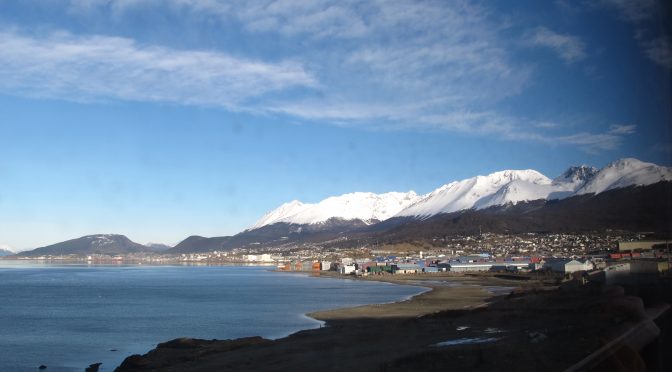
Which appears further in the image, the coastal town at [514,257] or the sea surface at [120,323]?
the coastal town at [514,257]

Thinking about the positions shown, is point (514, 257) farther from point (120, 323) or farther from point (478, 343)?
point (478, 343)

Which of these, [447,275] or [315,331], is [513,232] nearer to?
[447,275]

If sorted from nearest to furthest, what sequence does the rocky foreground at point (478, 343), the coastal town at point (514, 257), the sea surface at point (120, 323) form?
the rocky foreground at point (478, 343) < the sea surface at point (120, 323) < the coastal town at point (514, 257)

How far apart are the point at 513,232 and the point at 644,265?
104m

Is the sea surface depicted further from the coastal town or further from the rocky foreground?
the coastal town

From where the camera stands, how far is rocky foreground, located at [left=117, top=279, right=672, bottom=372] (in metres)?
9.10

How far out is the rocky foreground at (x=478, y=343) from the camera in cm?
910

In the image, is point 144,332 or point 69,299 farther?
point 69,299

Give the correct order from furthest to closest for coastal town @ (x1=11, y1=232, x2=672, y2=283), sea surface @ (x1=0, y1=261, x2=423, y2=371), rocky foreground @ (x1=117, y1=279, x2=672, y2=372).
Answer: coastal town @ (x1=11, y1=232, x2=672, y2=283), sea surface @ (x1=0, y1=261, x2=423, y2=371), rocky foreground @ (x1=117, y1=279, x2=672, y2=372)

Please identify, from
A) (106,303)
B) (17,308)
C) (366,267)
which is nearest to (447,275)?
(366,267)

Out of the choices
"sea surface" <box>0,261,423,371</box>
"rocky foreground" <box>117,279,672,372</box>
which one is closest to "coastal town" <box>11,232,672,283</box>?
"rocky foreground" <box>117,279,672,372</box>

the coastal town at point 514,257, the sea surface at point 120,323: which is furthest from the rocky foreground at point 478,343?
the coastal town at point 514,257

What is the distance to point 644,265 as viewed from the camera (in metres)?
22.9

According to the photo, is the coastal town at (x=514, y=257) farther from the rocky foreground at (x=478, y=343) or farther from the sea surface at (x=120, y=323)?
the sea surface at (x=120, y=323)
